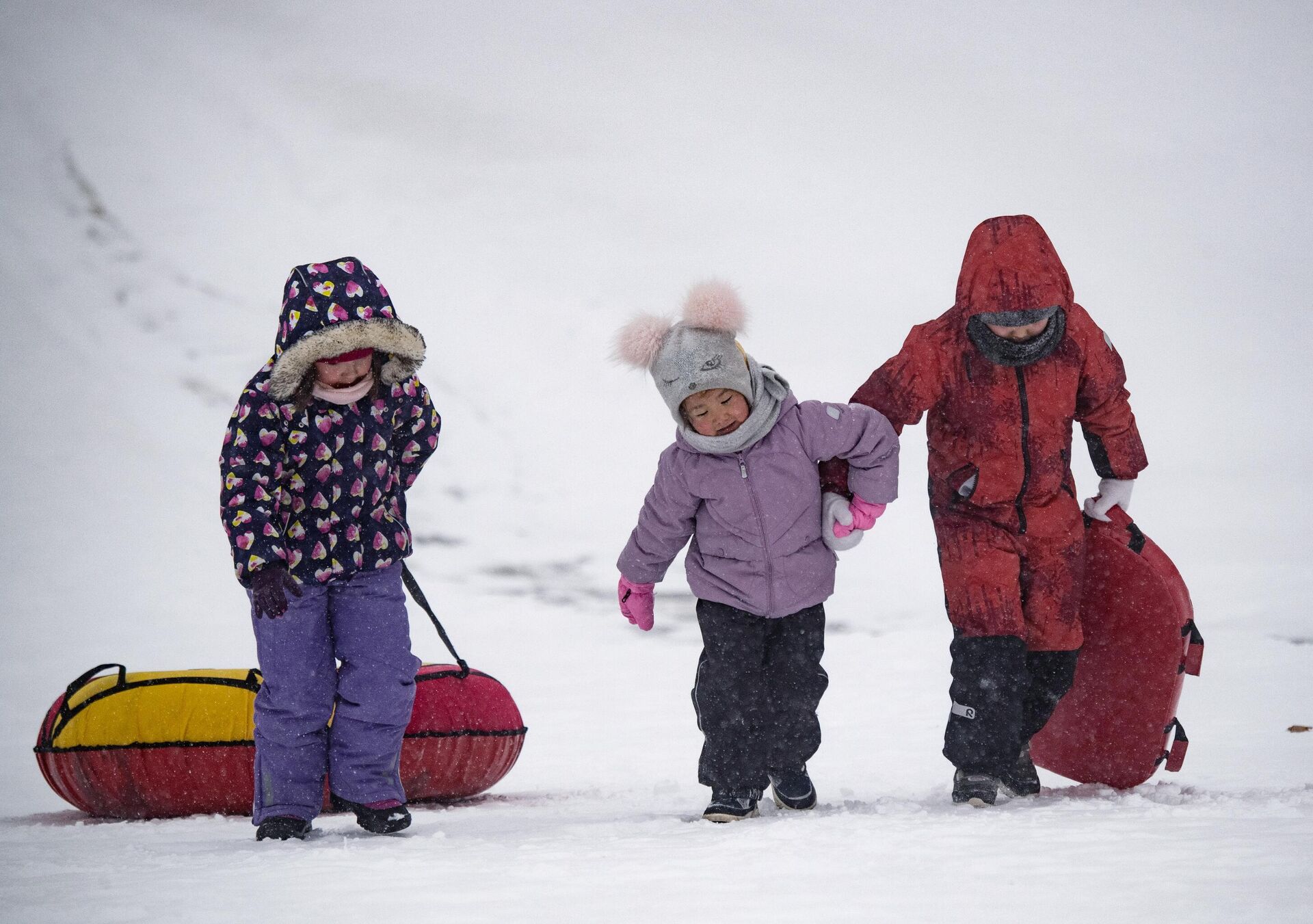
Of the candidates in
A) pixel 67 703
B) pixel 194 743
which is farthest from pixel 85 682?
pixel 194 743

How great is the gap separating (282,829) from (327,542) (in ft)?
1.79

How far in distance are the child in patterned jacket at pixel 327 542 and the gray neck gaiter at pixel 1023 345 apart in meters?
1.17

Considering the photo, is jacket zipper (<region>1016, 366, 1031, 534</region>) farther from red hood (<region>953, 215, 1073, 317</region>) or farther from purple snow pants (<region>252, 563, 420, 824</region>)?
purple snow pants (<region>252, 563, 420, 824</region>)

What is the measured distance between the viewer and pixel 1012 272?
2342mm

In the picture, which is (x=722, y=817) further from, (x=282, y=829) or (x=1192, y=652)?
(x=1192, y=652)

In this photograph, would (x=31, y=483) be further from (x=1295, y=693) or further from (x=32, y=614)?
(x=1295, y=693)

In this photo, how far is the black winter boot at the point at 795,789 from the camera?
2363mm

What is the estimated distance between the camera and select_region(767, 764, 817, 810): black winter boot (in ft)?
7.75

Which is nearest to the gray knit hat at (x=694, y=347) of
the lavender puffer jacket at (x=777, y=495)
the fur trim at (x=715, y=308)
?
the fur trim at (x=715, y=308)

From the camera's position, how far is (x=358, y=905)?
4.87 ft

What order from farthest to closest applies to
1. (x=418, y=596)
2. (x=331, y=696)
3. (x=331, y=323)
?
(x=418, y=596)
(x=331, y=696)
(x=331, y=323)

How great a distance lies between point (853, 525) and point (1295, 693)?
2.11m

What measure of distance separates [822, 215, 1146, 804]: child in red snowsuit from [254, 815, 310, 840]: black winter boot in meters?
1.25


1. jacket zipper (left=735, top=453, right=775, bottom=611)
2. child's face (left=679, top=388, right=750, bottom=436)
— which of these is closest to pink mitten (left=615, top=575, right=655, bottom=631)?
jacket zipper (left=735, top=453, right=775, bottom=611)
